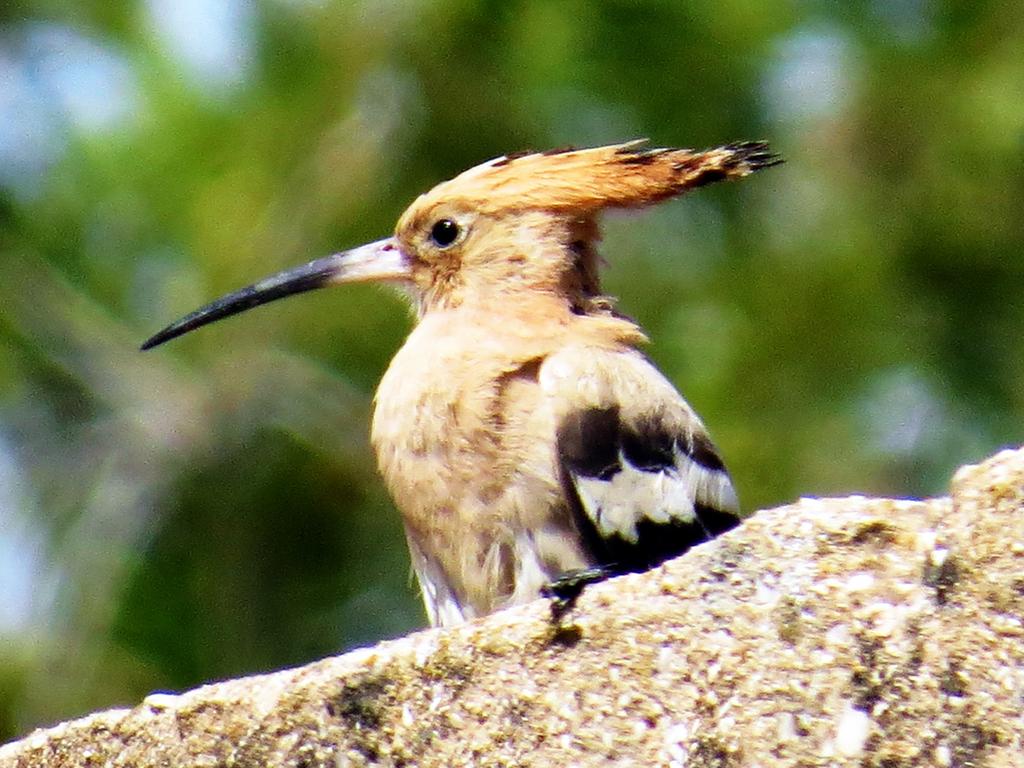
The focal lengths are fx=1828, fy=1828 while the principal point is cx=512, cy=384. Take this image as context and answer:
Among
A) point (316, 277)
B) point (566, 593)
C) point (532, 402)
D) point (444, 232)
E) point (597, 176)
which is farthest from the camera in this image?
point (316, 277)

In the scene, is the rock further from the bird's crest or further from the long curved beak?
the long curved beak

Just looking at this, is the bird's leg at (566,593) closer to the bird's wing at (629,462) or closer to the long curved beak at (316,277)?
the bird's wing at (629,462)

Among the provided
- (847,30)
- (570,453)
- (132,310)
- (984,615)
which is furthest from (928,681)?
(847,30)

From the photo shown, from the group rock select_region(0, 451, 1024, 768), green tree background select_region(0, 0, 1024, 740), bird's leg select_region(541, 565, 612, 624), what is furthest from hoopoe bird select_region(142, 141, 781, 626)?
green tree background select_region(0, 0, 1024, 740)

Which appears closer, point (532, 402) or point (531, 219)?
point (532, 402)

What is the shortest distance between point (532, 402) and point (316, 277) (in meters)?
1.00

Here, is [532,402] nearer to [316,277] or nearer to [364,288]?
[316,277]

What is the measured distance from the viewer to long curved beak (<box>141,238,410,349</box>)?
3.94m

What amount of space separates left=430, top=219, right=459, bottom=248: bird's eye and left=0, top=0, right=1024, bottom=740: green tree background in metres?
1.66

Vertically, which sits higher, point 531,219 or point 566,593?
point 531,219

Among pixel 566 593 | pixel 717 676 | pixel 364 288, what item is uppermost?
pixel 364 288

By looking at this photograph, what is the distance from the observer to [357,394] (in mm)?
5820

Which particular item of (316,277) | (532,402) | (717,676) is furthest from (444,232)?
(717,676)

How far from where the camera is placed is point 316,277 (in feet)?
13.3
